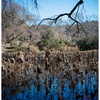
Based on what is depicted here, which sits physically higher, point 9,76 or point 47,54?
point 47,54

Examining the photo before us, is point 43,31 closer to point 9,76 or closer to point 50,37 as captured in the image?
point 50,37

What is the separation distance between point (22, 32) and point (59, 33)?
3694mm

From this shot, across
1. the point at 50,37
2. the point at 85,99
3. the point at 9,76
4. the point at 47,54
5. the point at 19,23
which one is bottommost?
the point at 85,99

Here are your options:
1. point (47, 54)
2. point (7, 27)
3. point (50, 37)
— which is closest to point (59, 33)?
point (50, 37)

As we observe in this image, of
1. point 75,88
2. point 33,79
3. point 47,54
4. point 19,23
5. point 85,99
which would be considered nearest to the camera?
point 85,99

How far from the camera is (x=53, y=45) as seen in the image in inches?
350

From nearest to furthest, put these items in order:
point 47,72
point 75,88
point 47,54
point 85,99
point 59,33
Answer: point 85,99
point 75,88
point 47,72
point 47,54
point 59,33

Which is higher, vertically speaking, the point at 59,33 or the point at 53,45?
the point at 59,33

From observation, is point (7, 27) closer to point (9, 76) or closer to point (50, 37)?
point (50, 37)

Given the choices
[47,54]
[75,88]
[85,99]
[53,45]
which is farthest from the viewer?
[53,45]

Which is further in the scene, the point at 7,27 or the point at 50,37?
the point at 50,37

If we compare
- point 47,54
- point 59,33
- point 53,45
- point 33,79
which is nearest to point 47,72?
point 33,79

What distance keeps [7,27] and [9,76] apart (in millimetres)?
6181

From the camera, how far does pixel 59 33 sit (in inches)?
403
